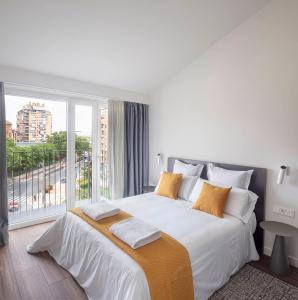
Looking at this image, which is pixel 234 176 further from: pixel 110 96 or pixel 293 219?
pixel 110 96

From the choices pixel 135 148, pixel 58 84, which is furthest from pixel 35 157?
pixel 135 148

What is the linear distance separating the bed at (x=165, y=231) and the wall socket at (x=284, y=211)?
0.15 metres

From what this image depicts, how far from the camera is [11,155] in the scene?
3.28 m

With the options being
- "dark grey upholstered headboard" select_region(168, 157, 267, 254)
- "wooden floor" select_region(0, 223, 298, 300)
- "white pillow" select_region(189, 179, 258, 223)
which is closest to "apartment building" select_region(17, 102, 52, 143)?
"wooden floor" select_region(0, 223, 298, 300)

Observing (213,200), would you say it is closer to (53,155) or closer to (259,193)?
(259,193)

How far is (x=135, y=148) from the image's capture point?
4.19 metres

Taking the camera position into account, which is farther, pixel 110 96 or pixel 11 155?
pixel 110 96

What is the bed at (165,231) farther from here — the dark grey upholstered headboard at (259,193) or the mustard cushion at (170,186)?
the mustard cushion at (170,186)

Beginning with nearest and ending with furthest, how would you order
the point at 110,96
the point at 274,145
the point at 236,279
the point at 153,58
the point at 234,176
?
the point at 236,279, the point at 274,145, the point at 234,176, the point at 153,58, the point at 110,96

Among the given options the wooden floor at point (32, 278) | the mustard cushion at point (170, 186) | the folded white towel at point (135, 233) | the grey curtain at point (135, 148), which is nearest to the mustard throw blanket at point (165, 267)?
the folded white towel at point (135, 233)

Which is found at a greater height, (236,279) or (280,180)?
(280,180)

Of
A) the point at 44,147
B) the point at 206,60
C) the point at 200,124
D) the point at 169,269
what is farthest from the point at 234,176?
the point at 44,147

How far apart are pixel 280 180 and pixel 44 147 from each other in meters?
3.45

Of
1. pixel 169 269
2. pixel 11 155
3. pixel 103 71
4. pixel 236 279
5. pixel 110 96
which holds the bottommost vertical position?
pixel 236 279
